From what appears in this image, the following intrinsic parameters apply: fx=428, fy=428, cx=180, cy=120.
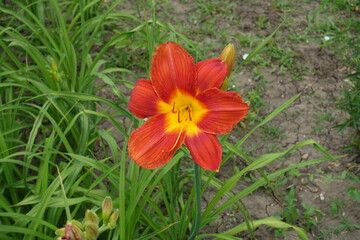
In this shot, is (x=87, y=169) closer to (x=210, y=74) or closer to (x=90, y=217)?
(x=90, y=217)

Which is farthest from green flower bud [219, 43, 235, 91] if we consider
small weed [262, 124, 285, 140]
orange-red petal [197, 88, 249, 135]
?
small weed [262, 124, 285, 140]

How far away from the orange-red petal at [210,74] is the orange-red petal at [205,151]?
0.15 meters

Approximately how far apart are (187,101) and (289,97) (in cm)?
186

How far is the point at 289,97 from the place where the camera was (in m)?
3.02

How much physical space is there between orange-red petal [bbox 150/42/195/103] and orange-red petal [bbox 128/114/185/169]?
126mm

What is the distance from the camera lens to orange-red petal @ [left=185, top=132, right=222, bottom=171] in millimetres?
1252

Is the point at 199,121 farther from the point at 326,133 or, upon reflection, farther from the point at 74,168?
the point at 326,133

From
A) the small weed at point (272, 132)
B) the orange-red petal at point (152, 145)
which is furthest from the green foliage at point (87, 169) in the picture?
the orange-red petal at point (152, 145)

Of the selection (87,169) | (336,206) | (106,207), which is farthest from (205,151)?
(336,206)

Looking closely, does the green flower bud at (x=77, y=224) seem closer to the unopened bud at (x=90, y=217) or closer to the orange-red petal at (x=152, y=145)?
the unopened bud at (x=90, y=217)

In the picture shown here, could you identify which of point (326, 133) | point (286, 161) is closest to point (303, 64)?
point (326, 133)

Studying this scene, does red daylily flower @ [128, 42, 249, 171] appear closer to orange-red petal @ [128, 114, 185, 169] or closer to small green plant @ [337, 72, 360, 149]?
orange-red petal @ [128, 114, 185, 169]

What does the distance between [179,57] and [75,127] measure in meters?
1.26

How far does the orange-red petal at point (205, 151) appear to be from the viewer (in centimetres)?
125
